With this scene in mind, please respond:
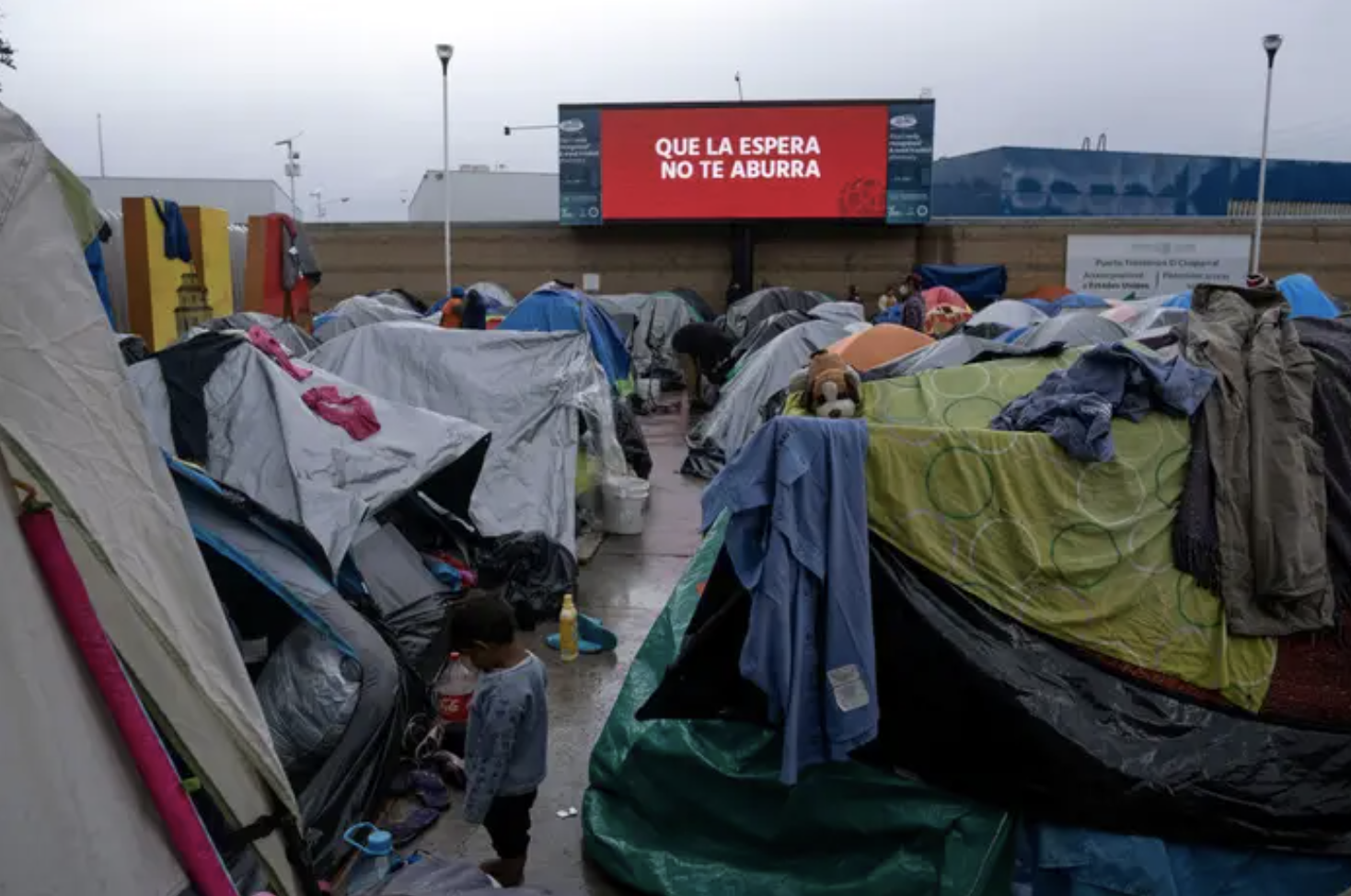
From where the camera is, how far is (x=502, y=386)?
7910 millimetres

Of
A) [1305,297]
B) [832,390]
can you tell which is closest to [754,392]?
[1305,297]

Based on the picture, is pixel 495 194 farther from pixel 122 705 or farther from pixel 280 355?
pixel 122 705

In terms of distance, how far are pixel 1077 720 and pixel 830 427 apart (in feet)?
4.11

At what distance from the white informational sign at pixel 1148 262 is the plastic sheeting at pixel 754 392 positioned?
39.5 feet

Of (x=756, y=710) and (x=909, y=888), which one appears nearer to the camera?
(x=909, y=888)

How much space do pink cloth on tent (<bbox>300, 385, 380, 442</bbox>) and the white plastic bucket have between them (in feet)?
9.26

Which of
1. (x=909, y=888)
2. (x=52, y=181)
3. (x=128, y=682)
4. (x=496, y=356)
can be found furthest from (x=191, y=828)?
(x=496, y=356)

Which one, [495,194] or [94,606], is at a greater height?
[495,194]

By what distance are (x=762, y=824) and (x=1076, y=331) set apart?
569cm

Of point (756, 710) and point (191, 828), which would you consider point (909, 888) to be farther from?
point (191, 828)

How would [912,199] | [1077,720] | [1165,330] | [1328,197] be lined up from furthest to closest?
[1328,197] < [912,199] < [1165,330] < [1077,720]

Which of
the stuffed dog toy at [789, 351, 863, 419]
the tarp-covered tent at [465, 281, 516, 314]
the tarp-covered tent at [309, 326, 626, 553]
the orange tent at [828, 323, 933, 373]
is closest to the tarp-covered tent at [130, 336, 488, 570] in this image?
the tarp-covered tent at [309, 326, 626, 553]

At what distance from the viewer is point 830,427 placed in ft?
11.5

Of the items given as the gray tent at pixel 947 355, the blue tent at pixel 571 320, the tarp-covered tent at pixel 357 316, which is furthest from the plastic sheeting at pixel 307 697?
the tarp-covered tent at pixel 357 316
